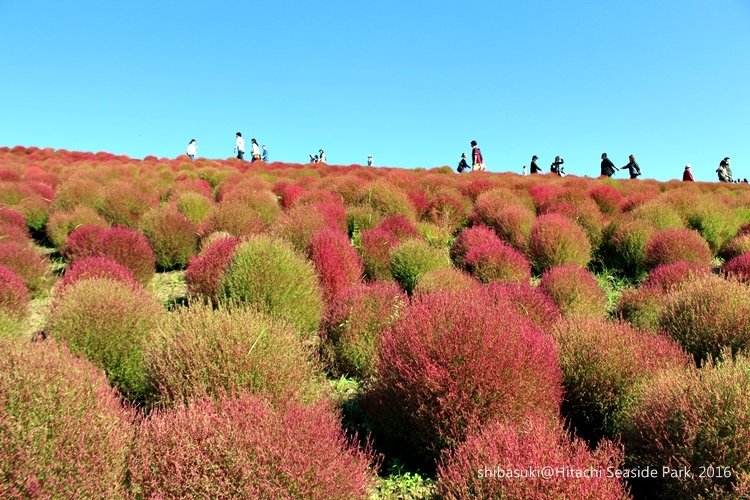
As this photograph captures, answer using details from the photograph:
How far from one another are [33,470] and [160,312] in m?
2.58

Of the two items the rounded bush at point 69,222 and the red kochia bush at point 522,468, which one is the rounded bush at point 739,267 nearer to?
the red kochia bush at point 522,468

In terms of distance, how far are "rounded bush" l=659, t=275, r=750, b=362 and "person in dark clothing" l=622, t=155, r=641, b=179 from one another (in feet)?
54.1

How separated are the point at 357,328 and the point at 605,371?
2.19m

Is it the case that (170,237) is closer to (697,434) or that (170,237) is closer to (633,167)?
(697,434)

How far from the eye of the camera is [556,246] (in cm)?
795

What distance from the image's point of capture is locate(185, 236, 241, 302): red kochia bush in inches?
234

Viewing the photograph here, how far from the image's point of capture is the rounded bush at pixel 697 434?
9.04 feet

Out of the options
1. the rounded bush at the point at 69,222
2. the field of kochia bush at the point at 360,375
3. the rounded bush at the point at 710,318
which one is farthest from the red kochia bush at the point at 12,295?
the rounded bush at the point at 710,318

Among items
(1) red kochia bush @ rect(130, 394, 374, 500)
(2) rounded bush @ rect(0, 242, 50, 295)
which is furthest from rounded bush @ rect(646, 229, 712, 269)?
(2) rounded bush @ rect(0, 242, 50, 295)

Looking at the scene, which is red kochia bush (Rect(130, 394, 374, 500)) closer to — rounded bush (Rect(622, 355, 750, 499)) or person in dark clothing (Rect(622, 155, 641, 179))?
rounded bush (Rect(622, 355, 750, 499))

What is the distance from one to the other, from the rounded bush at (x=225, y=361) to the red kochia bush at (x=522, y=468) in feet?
3.90

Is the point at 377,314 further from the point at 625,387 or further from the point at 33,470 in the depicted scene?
the point at 33,470

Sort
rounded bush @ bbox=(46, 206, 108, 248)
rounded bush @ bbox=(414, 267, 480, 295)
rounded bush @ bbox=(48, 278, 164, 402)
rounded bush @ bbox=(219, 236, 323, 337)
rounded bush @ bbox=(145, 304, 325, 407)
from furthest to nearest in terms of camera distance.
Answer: rounded bush @ bbox=(46, 206, 108, 248), rounded bush @ bbox=(414, 267, 480, 295), rounded bush @ bbox=(219, 236, 323, 337), rounded bush @ bbox=(48, 278, 164, 402), rounded bush @ bbox=(145, 304, 325, 407)

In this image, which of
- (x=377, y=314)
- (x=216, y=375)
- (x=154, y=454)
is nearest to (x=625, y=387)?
(x=377, y=314)
